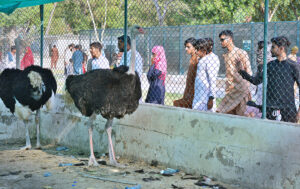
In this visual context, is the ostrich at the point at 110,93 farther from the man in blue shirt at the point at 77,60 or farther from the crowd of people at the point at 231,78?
the man in blue shirt at the point at 77,60

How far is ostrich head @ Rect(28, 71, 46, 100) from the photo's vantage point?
8.13 m

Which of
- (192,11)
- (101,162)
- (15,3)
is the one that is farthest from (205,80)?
(15,3)

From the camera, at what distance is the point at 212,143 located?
6043mm

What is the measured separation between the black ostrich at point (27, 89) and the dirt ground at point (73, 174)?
3.31ft

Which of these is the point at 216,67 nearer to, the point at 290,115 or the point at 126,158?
the point at 290,115

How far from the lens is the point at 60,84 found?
14961 mm

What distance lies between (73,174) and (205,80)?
7.70 feet

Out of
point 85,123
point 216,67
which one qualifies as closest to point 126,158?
point 85,123

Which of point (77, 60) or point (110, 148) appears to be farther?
point (77, 60)

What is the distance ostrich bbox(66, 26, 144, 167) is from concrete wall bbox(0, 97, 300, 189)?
0.38 m

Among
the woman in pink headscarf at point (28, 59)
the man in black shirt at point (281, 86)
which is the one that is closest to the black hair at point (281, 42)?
the man in black shirt at point (281, 86)

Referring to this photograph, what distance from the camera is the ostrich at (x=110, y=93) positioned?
265 inches

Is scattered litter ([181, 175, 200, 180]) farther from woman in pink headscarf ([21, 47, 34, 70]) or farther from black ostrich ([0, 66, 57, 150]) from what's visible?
woman in pink headscarf ([21, 47, 34, 70])

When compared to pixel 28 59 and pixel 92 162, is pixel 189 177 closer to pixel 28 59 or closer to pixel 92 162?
pixel 92 162
